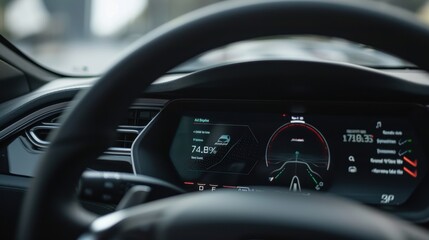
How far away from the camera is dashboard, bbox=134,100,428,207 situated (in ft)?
6.88

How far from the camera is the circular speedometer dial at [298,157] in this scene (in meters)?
2.15

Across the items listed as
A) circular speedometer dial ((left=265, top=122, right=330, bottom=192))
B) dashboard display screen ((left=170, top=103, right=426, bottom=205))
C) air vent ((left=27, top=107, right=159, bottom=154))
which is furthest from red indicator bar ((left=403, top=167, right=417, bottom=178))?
air vent ((left=27, top=107, right=159, bottom=154))

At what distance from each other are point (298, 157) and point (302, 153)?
2cm

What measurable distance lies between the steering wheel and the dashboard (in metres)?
1.01

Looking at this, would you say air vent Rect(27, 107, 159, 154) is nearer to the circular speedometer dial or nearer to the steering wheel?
the circular speedometer dial

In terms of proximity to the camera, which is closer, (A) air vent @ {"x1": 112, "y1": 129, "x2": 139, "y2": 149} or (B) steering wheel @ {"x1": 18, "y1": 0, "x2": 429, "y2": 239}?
(B) steering wheel @ {"x1": 18, "y1": 0, "x2": 429, "y2": 239}

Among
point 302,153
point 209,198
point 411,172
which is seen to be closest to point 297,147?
point 302,153

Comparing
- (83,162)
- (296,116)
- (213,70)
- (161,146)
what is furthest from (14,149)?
(83,162)

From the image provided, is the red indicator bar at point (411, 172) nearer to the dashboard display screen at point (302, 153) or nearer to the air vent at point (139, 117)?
the dashboard display screen at point (302, 153)

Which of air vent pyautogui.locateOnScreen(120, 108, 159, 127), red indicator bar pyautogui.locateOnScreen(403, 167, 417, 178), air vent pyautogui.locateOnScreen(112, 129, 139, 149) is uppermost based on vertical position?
air vent pyautogui.locateOnScreen(120, 108, 159, 127)

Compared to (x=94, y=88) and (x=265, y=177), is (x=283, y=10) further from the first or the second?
(x=265, y=177)

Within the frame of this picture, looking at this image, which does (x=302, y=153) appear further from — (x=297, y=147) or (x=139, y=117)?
(x=139, y=117)

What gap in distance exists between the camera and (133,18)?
11.4m

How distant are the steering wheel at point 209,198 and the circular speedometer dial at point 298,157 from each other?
1.02m
